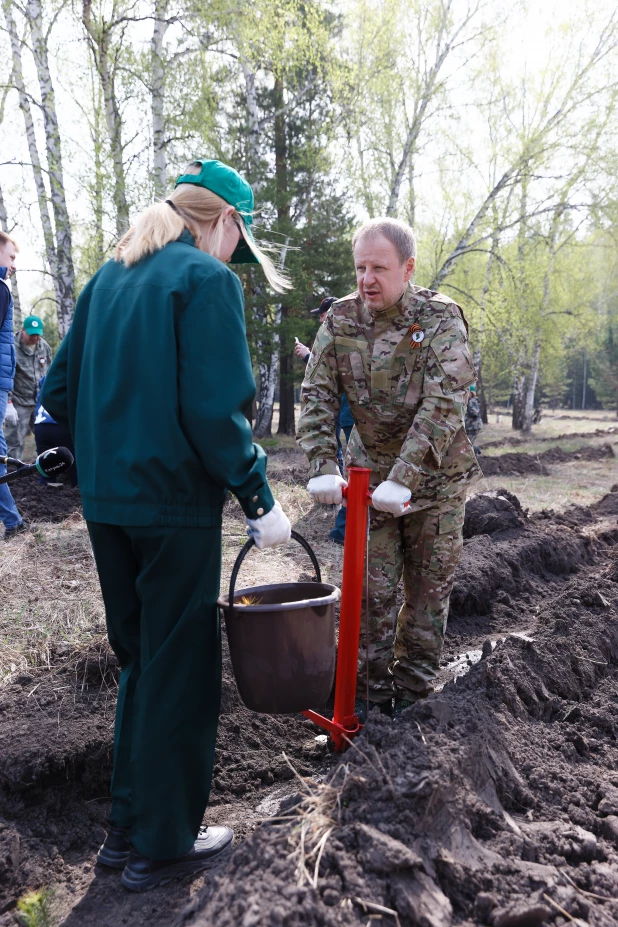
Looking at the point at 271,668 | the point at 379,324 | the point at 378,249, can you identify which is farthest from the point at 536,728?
the point at 378,249

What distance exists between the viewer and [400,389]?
3127mm

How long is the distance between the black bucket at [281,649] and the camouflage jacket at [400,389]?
0.80 m

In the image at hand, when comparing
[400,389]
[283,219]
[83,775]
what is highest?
[283,219]

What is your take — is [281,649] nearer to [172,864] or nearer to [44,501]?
[172,864]

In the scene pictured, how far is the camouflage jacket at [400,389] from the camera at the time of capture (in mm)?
2959

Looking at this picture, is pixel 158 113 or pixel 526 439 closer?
pixel 158 113

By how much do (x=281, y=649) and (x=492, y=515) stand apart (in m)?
4.95

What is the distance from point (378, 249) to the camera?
2.88 meters

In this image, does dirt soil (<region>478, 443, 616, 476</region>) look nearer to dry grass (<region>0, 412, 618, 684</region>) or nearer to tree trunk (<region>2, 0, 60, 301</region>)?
dry grass (<region>0, 412, 618, 684</region>)

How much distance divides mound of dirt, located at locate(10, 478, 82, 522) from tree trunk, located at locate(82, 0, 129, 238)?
19.8 feet

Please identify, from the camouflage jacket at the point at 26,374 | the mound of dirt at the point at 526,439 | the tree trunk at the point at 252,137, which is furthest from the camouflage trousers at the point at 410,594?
the mound of dirt at the point at 526,439

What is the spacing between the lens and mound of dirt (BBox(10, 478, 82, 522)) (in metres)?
7.45

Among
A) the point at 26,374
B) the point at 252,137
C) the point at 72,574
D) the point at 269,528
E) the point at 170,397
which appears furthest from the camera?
the point at 252,137

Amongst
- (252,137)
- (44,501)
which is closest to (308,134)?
(252,137)
